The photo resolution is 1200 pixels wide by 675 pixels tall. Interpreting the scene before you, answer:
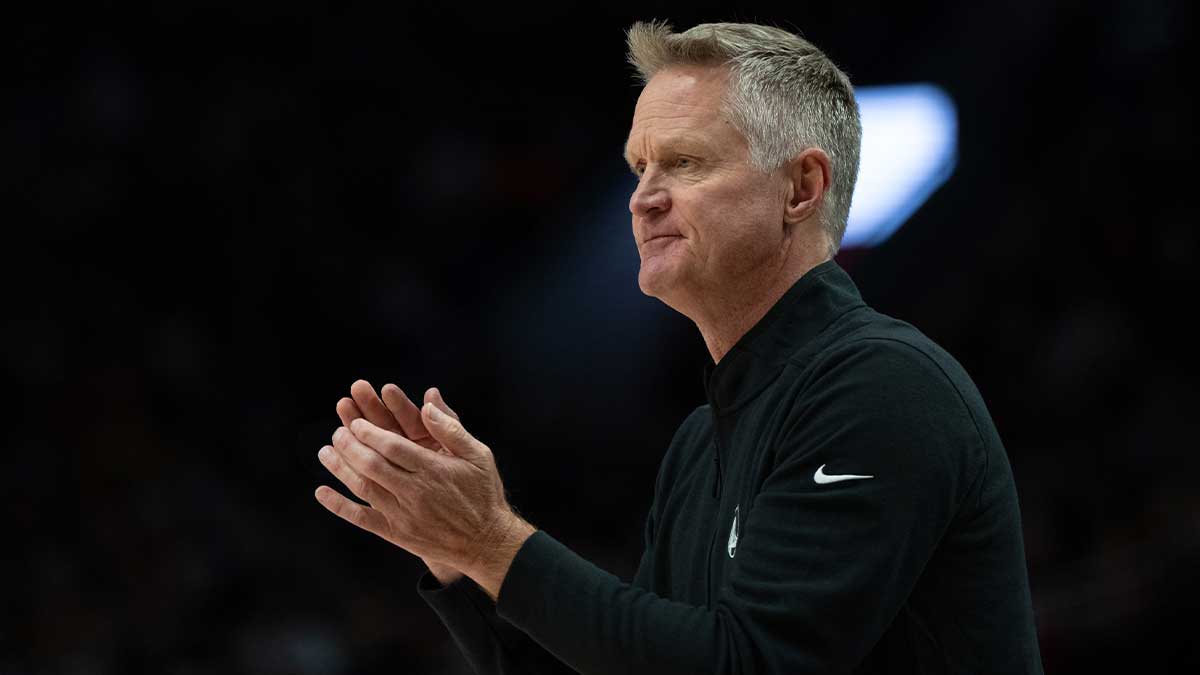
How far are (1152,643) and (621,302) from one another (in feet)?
10.7

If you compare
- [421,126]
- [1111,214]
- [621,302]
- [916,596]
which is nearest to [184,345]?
[421,126]

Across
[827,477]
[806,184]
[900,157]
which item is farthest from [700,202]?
[900,157]

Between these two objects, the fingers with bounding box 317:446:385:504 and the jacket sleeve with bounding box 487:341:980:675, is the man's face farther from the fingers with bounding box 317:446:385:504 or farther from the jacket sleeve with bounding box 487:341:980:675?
the fingers with bounding box 317:446:385:504

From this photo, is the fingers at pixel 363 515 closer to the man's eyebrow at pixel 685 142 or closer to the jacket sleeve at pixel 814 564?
the jacket sleeve at pixel 814 564

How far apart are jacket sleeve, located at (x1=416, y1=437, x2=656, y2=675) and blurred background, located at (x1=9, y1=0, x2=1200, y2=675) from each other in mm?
4210

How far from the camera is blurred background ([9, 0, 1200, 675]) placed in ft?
21.5

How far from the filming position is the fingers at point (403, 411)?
1970mm

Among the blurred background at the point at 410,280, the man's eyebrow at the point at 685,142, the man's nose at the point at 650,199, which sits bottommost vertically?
the blurred background at the point at 410,280

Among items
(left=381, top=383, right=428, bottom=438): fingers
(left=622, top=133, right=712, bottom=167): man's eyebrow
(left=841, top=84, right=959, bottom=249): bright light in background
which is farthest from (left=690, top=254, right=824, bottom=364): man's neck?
(left=841, top=84, right=959, bottom=249): bright light in background

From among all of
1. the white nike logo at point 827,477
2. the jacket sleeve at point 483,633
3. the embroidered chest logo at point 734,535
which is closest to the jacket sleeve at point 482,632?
the jacket sleeve at point 483,633

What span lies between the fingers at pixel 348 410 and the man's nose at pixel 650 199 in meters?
0.54

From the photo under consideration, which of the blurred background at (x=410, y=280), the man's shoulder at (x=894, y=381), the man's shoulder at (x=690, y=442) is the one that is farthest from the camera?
the blurred background at (x=410, y=280)

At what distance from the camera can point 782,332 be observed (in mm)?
2129

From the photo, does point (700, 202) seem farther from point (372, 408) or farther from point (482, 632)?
point (482, 632)
